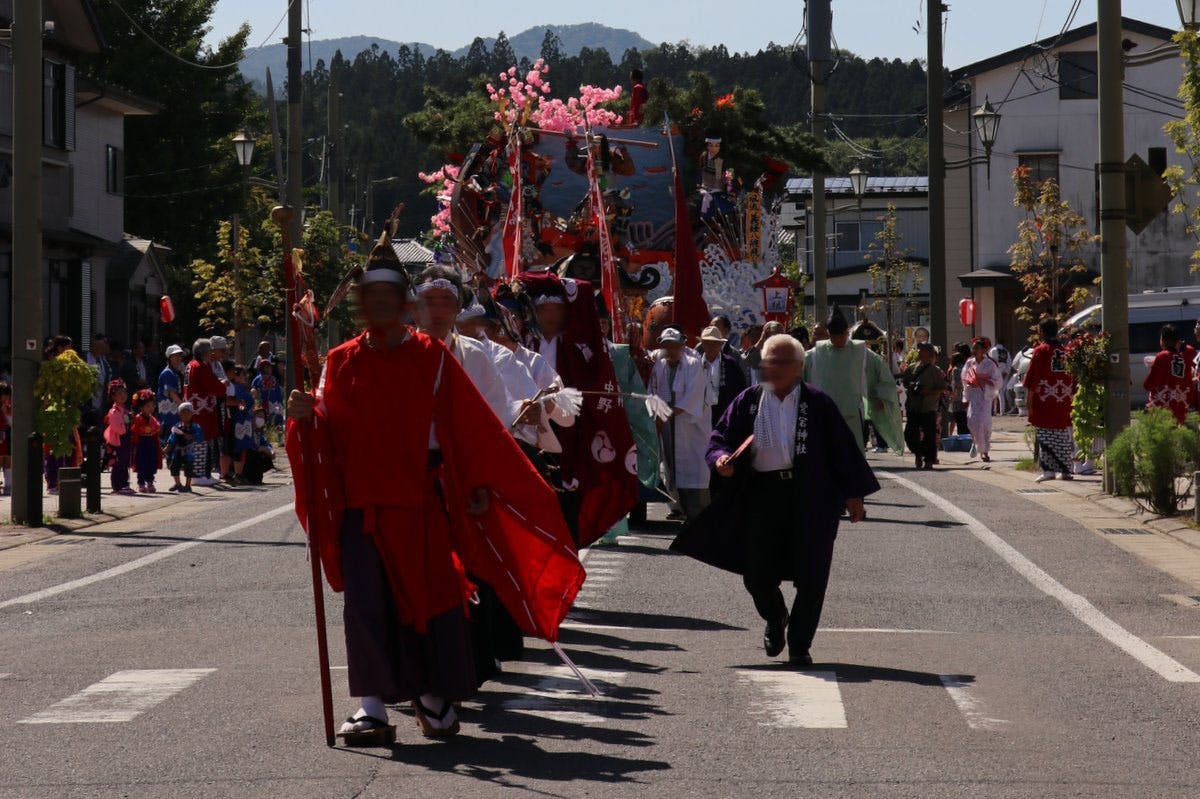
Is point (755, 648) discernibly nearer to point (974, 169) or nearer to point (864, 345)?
point (864, 345)

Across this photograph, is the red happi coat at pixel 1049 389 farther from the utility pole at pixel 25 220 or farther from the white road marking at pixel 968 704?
the white road marking at pixel 968 704

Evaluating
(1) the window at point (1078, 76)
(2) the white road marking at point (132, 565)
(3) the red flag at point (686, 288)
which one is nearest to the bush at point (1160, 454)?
Answer: (3) the red flag at point (686, 288)

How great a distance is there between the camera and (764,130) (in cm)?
2886

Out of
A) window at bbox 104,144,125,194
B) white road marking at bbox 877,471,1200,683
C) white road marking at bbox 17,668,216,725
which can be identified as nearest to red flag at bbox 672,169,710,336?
white road marking at bbox 877,471,1200,683

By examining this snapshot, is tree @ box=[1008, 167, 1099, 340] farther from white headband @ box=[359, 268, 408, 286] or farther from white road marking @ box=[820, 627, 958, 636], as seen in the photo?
white headband @ box=[359, 268, 408, 286]

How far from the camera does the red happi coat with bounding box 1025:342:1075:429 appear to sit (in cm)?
2200

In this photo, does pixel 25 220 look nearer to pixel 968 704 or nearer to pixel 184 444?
pixel 184 444

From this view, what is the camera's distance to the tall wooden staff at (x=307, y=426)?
7.18 m

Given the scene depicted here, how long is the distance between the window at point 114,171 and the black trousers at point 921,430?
912 inches

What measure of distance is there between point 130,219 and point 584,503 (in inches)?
1830

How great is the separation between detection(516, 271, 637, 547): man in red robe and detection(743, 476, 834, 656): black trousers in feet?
6.77

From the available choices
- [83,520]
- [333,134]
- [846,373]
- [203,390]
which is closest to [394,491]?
[846,373]

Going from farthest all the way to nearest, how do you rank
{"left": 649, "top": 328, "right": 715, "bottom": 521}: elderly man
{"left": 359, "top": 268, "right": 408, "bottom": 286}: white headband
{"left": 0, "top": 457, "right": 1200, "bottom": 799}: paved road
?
{"left": 649, "top": 328, "right": 715, "bottom": 521}: elderly man → {"left": 359, "top": 268, "right": 408, "bottom": 286}: white headband → {"left": 0, "top": 457, "right": 1200, "bottom": 799}: paved road

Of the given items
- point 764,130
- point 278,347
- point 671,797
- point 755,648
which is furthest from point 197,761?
point 278,347
